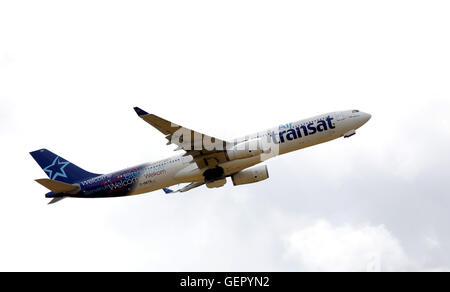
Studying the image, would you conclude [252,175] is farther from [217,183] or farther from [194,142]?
[194,142]

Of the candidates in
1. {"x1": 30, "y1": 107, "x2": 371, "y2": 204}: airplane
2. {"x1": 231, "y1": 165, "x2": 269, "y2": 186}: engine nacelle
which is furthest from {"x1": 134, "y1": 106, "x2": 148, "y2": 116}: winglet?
{"x1": 231, "y1": 165, "x2": 269, "y2": 186}: engine nacelle

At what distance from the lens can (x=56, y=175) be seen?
54.6m

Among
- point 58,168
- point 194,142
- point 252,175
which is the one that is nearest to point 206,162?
point 194,142

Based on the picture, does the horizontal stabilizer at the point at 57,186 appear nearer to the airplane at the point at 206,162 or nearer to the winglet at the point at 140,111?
the airplane at the point at 206,162

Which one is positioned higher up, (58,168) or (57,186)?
(58,168)

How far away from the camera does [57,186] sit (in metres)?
51.2

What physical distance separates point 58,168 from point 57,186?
3.92 m

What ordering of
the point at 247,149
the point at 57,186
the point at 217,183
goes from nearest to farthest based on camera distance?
1. the point at 247,149
2. the point at 57,186
3. the point at 217,183

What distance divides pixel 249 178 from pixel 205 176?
420cm

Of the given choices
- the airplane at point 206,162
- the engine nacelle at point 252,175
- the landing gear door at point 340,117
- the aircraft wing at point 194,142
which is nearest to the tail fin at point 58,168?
the airplane at point 206,162

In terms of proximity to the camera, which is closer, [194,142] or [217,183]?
[194,142]

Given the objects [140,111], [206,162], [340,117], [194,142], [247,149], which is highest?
[140,111]

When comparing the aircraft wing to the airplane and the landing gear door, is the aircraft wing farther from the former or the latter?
the landing gear door

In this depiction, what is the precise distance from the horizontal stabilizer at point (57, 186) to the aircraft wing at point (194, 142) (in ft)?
34.9
